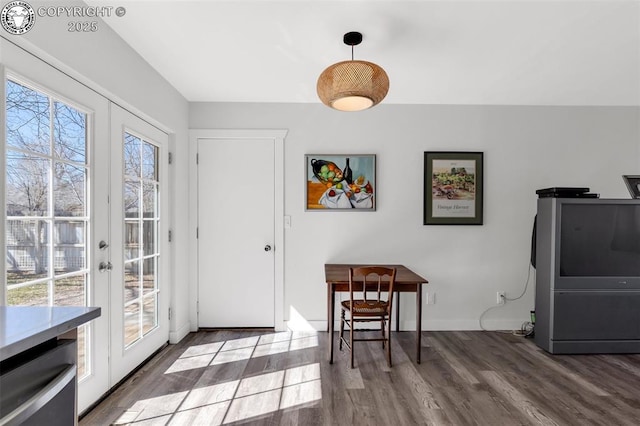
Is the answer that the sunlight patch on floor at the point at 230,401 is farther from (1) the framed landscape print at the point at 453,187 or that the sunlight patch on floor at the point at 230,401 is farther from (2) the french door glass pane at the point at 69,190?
(1) the framed landscape print at the point at 453,187

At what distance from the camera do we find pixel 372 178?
10.8ft

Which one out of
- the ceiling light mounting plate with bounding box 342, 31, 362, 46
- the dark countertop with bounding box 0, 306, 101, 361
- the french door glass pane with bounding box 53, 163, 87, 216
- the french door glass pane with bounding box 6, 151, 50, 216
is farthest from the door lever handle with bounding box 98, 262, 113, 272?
the ceiling light mounting plate with bounding box 342, 31, 362, 46

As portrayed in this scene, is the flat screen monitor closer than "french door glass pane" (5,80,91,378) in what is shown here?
No

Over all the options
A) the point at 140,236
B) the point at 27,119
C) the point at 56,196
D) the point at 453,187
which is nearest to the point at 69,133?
the point at 27,119

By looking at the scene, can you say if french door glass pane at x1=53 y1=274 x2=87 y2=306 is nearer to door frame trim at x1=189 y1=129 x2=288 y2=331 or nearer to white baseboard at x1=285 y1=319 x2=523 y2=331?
door frame trim at x1=189 y1=129 x2=288 y2=331

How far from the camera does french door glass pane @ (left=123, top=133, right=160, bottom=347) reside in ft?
7.69

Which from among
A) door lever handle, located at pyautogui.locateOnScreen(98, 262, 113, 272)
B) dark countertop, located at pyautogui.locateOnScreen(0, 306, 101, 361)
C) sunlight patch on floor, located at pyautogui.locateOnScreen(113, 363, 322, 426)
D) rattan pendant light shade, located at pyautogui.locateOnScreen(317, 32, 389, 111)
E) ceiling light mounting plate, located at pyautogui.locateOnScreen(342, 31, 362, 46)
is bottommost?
sunlight patch on floor, located at pyautogui.locateOnScreen(113, 363, 322, 426)

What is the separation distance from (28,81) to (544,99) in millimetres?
4118

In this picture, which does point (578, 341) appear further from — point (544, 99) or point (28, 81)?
point (28, 81)

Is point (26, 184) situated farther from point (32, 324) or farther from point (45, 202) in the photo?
point (32, 324)

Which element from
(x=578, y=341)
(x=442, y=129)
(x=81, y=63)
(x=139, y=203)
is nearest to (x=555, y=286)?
(x=578, y=341)

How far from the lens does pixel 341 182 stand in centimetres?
330

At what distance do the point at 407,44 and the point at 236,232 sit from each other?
2.34 metres

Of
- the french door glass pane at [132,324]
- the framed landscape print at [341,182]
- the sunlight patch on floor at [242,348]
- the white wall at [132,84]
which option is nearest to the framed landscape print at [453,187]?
the framed landscape print at [341,182]
